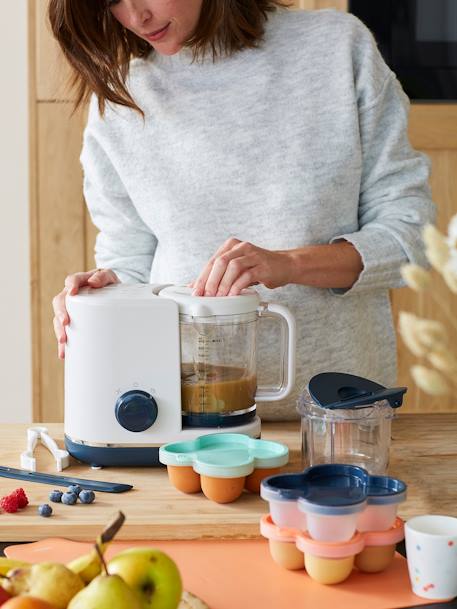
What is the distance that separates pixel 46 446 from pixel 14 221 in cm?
135

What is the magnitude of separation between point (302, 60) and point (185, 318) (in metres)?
0.54

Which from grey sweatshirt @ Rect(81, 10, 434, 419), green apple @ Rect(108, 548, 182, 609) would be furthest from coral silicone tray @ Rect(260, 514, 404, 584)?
grey sweatshirt @ Rect(81, 10, 434, 419)

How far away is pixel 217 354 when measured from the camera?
137cm

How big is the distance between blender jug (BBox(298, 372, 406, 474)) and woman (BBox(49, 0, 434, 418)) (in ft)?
1.04

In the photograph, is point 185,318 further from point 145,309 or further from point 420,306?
point 420,306

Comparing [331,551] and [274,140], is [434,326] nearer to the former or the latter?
[331,551]

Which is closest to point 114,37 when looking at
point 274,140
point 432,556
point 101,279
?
point 274,140

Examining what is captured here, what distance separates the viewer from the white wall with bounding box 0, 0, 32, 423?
2635 millimetres

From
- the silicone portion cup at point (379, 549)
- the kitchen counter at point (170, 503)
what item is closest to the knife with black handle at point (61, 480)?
the kitchen counter at point (170, 503)

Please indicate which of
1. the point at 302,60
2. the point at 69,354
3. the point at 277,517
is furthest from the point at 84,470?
the point at 302,60

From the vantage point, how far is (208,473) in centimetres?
120

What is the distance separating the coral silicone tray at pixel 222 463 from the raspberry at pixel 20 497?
17 centimetres

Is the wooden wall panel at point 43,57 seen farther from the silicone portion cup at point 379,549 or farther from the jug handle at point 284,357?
the silicone portion cup at point 379,549

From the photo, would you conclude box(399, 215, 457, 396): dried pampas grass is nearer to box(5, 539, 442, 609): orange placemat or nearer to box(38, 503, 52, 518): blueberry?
box(5, 539, 442, 609): orange placemat
